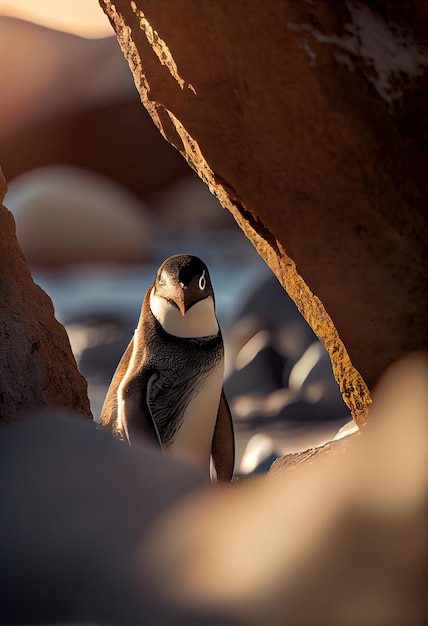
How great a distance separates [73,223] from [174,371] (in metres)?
3.10

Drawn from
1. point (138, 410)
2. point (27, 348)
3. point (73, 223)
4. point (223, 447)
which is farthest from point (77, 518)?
point (73, 223)

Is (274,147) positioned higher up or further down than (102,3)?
further down

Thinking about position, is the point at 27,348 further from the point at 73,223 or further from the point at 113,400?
the point at 73,223

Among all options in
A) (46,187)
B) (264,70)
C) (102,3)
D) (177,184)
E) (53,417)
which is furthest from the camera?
(177,184)

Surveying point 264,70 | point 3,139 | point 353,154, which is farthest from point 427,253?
point 3,139

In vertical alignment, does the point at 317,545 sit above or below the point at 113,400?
above

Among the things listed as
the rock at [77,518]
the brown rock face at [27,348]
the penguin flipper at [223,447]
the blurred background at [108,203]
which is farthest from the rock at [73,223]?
the rock at [77,518]

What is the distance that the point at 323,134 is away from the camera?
0.86 metres

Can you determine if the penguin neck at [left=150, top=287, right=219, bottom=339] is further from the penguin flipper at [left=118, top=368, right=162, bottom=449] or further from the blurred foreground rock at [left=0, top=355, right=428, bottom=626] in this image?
the blurred foreground rock at [left=0, top=355, right=428, bottom=626]

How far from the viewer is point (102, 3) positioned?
100 cm

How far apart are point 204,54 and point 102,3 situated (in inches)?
8.4

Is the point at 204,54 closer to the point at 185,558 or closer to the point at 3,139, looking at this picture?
the point at 185,558

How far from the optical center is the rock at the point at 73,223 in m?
4.09

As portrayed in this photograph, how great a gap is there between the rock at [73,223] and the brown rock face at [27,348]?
9.92 ft
